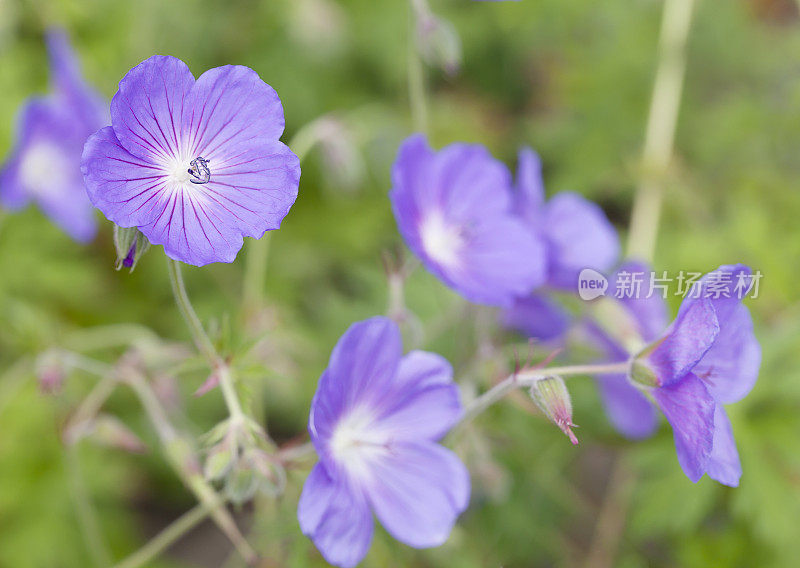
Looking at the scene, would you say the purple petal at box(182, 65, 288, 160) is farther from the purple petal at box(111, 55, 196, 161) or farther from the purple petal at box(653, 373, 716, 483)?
the purple petal at box(653, 373, 716, 483)

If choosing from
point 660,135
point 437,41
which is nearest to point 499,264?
point 437,41

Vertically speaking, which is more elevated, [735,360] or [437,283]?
[735,360]

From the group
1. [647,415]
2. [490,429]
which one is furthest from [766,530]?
[490,429]

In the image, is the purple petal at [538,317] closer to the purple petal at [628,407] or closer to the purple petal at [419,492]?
the purple petal at [628,407]

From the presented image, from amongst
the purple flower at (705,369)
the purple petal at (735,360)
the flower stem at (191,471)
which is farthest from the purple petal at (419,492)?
the purple petal at (735,360)

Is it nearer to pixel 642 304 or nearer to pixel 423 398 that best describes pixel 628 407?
pixel 642 304

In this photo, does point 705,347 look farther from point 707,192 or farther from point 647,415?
point 707,192
